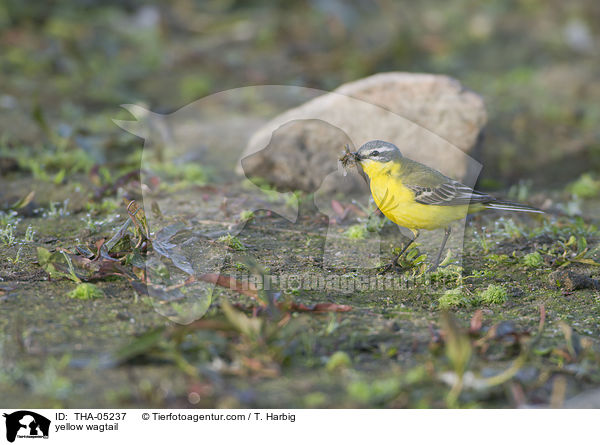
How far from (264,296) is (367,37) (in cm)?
714

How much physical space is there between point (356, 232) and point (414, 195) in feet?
2.36

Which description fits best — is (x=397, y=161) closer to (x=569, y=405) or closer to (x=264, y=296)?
(x=264, y=296)

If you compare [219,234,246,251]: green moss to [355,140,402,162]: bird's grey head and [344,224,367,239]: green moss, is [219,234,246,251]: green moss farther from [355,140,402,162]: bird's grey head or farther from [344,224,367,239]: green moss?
[355,140,402,162]: bird's grey head

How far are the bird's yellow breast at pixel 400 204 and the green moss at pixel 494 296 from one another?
0.67 metres

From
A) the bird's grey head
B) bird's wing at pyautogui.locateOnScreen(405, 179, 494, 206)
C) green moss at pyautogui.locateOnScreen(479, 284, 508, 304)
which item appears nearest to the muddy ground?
green moss at pyautogui.locateOnScreen(479, 284, 508, 304)

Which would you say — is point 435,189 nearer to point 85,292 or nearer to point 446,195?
point 446,195

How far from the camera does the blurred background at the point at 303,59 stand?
7453mm

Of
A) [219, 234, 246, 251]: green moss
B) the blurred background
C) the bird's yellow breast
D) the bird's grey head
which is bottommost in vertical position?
[219, 234, 246, 251]: green moss

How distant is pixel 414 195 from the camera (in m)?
4.60

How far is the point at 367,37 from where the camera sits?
9.95 meters

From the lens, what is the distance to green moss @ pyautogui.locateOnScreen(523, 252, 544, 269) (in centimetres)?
469

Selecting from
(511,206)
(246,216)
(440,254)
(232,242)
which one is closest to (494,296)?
(440,254)
